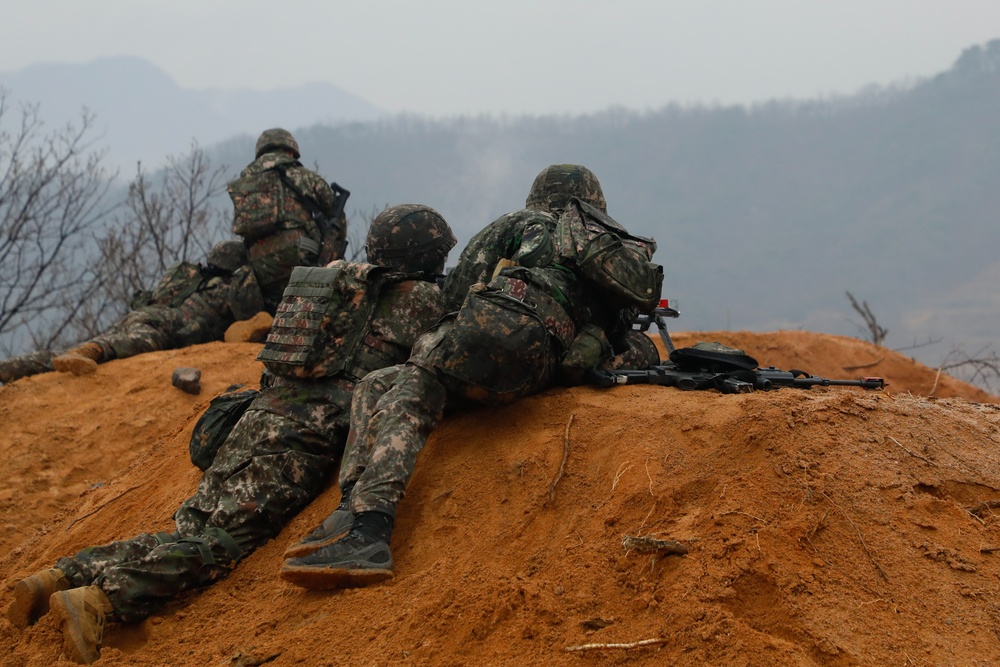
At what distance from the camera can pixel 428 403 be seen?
13.0 feet

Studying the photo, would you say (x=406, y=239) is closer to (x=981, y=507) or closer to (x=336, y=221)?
(x=981, y=507)

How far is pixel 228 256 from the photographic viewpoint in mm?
9094

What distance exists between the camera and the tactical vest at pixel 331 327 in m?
4.47

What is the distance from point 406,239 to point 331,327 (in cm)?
75

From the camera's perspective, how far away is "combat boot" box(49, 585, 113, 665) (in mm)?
3318

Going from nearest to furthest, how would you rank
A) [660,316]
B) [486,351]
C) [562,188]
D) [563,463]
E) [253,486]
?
[563,463] → [486,351] → [253,486] → [562,188] → [660,316]

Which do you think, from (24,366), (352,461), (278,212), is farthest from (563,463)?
(24,366)

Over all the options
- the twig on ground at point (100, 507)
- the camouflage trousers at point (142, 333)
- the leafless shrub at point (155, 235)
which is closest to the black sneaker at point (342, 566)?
the twig on ground at point (100, 507)

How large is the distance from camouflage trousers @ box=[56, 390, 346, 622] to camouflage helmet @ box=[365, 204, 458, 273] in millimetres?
1064

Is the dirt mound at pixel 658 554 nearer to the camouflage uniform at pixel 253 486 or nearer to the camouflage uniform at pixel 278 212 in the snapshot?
the camouflage uniform at pixel 253 486

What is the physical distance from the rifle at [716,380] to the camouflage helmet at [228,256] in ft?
18.7

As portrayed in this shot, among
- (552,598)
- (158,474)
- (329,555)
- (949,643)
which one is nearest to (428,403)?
(329,555)

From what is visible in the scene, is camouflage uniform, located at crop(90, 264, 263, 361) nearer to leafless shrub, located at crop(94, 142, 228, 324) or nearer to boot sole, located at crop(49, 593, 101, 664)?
boot sole, located at crop(49, 593, 101, 664)

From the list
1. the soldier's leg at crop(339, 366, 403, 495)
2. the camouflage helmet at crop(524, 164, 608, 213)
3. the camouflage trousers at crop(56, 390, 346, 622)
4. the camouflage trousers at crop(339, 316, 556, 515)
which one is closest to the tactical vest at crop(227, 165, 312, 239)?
the camouflage helmet at crop(524, 164, 608, 213)
